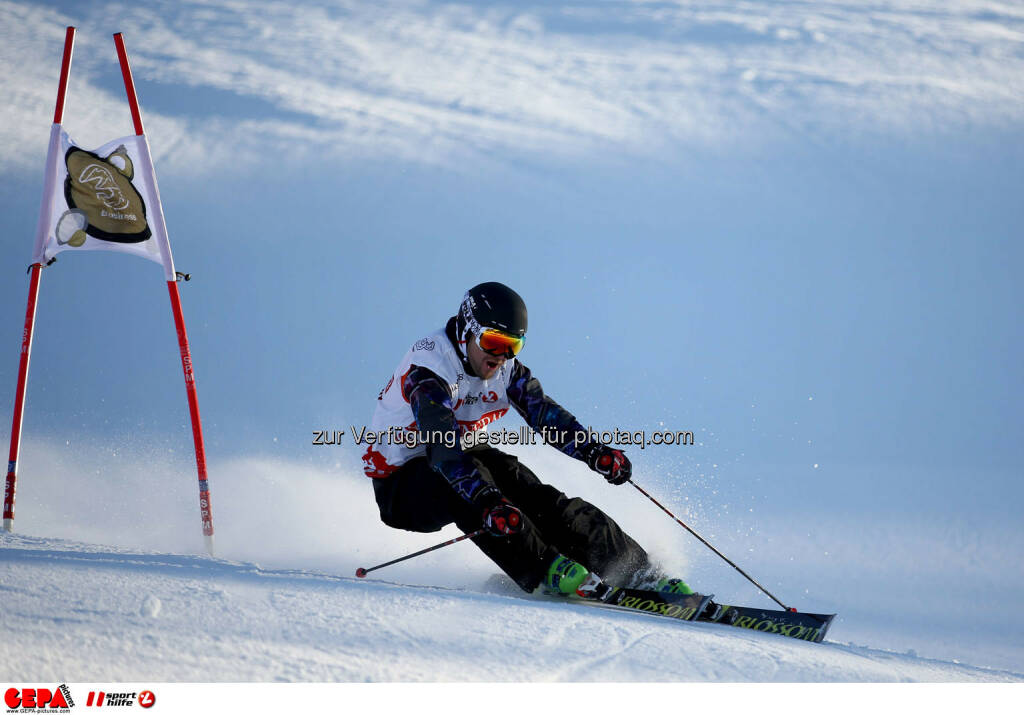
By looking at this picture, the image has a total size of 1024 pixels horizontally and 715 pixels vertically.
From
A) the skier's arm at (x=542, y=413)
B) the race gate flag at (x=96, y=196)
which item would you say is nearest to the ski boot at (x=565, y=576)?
the skier's arm at (x=542, y=413)

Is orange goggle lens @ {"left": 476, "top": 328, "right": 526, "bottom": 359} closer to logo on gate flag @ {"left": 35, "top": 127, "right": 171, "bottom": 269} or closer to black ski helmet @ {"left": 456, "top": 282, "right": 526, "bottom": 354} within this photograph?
black ski helmet @ {"left": 456, "top": 282, "right": 526, "bottom": 354}

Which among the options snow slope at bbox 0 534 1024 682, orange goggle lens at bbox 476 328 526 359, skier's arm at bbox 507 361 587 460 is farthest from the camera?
skier's arm at bbox 507 361 587 460

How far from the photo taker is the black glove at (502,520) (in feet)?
13.2

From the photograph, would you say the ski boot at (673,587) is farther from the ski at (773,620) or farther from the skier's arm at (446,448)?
the skier's arm at (446,448)

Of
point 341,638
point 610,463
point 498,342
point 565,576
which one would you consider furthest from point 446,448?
point 341,638

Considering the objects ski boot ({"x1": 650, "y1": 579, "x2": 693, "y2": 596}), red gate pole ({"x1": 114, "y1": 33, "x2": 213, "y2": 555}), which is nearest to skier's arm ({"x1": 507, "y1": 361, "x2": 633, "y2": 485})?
ski boot ({"x1": 650, "y1": 579, "x2": 693, "y2": 596})

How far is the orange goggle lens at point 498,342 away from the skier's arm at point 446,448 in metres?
0.34

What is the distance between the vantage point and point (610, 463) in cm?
478

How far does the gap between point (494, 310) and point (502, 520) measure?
1.12 m

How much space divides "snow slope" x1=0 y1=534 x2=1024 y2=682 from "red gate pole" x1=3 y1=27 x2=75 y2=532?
1609mm

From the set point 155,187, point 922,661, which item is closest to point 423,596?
point 922,661

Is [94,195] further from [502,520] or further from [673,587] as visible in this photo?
→ [673,587]

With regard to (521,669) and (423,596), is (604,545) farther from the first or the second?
(521,669)
